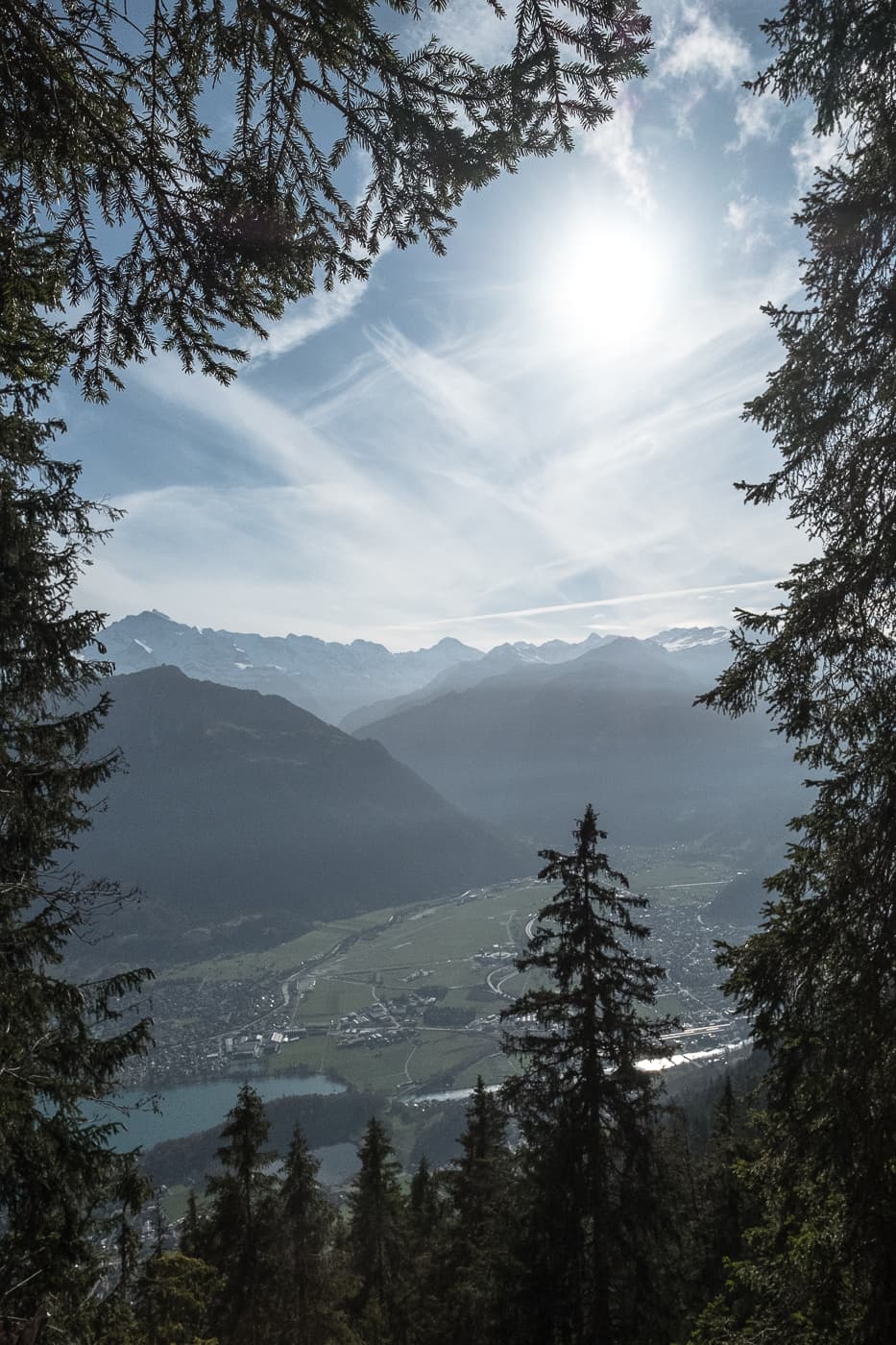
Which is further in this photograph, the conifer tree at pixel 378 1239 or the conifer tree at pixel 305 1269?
the conifer tree at pixel 378 1239

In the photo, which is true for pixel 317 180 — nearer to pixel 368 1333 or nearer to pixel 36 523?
pixel 36 523

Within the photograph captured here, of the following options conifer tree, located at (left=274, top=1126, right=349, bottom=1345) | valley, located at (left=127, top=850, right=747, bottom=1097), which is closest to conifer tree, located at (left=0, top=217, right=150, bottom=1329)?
conifer tree, located at (left=274, top=1126, right=349, bottom=1345)

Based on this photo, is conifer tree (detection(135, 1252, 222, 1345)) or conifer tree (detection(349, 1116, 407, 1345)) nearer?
conifer tree (detection(135, 1252, 222, 1345))

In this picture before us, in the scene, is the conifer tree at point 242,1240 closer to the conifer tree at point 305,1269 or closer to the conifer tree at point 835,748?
the conifer tree at point 305,1269

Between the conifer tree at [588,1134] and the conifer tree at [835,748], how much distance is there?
426 cm

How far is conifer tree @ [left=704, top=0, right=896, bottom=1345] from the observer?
4891 millimetres

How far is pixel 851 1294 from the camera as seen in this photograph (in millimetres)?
4777

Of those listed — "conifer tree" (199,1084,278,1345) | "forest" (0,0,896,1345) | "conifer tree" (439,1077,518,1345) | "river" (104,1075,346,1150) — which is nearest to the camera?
"forest" (0,0,896,1345)

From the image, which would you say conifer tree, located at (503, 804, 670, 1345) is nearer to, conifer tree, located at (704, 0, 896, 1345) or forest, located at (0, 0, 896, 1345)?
forest, located at (0, 0, 896, 1345)

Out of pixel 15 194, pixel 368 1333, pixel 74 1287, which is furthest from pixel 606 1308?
pixel 15 194

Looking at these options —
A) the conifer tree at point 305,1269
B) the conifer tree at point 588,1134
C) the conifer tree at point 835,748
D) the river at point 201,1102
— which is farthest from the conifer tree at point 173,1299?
the river at point 201,1102

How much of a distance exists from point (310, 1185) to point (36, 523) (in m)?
17.2

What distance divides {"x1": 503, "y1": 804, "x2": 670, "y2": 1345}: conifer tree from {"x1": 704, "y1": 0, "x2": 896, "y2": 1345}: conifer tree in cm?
426

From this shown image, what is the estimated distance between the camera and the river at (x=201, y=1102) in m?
97.9
